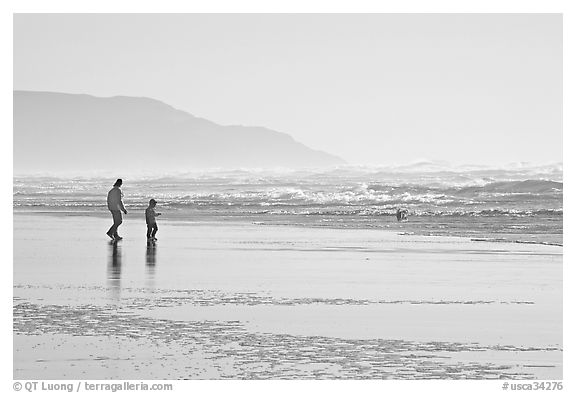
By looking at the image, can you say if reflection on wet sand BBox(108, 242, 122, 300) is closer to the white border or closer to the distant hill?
the white border

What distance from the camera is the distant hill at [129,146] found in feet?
187

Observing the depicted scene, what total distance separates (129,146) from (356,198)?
88.2 feet

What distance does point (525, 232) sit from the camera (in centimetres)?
2591

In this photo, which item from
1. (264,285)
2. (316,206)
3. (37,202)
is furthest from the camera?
(37,202)

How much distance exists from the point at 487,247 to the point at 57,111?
1327 inches

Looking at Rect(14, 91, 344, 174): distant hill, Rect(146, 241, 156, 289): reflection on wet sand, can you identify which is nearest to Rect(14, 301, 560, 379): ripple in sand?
Rect(146, 241, 156, 289): reflection on wet sand

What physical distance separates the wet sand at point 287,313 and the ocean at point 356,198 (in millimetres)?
6795

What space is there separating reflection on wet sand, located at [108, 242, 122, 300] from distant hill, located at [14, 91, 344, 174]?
3125 centimetres

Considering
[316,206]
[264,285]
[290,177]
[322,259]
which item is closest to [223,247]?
[322,259]

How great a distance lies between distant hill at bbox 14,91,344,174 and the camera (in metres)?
57.0

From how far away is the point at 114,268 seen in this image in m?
16.3

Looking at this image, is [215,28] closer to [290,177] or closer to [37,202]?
[37,202]
